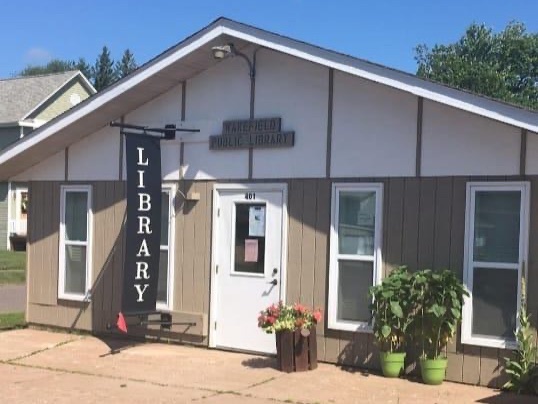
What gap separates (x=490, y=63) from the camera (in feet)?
131

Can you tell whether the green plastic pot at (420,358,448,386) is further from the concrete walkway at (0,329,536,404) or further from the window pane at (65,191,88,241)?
the window pane at (65,191,88,241)

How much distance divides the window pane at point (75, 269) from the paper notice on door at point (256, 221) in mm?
3093

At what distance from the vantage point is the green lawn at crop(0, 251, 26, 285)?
2027 cm

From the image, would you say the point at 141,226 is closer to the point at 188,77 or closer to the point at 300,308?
the point at 188,77

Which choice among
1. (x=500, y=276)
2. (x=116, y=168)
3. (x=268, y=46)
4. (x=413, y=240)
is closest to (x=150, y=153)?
(x=116, y=168)

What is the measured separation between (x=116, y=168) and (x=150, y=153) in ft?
3.93

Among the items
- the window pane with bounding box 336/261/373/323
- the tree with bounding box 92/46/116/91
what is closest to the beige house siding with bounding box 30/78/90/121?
the window pane with bounding box 336/261/373/323

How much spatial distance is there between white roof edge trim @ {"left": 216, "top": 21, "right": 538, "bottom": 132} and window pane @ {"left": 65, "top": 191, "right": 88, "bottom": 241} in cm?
386

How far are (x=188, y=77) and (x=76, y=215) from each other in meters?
2.93

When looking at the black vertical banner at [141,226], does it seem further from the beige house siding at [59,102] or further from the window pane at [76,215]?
the beige house siding at [59,102]

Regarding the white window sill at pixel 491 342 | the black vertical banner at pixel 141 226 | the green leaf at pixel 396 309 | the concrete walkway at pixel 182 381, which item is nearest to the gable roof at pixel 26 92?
the black vertical banner at pixel 141 226

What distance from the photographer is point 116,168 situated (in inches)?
431

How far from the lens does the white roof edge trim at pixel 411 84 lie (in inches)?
288

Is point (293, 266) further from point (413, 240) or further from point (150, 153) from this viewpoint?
point (150, 153)
